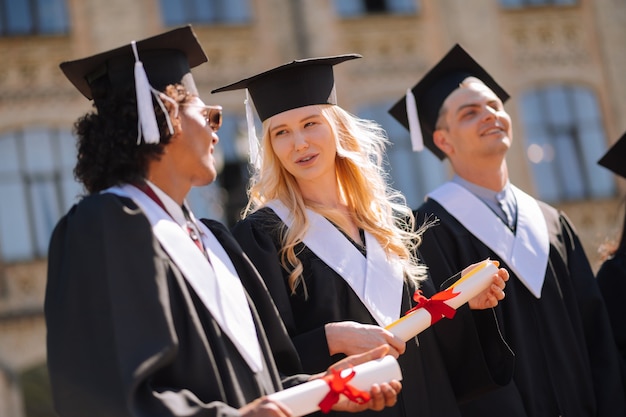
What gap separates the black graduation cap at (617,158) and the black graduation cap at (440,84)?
88 cm

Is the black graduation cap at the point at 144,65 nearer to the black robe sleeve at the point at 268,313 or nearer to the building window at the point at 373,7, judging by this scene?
the black robe sleeve at the point at 268,313

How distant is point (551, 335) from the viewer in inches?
187

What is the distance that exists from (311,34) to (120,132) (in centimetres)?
1346

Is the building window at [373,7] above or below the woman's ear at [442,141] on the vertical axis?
above

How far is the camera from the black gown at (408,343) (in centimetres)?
386

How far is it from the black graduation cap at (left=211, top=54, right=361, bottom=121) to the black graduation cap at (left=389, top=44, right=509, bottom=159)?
117 cm

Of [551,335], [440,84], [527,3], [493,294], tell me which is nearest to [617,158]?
[440,84]

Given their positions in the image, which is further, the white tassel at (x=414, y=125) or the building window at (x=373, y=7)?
the building window at (x=373, y=7)

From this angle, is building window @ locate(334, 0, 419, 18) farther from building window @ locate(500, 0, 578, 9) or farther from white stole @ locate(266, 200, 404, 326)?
white stole @ locate(266, 200, 404, 326)

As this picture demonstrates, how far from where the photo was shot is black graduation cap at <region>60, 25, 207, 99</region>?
3.35 m

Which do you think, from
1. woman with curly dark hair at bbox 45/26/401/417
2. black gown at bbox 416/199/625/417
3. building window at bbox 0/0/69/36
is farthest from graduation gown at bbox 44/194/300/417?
building window at bbox 0/0/69/36

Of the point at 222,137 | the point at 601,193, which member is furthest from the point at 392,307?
the point at 601,193

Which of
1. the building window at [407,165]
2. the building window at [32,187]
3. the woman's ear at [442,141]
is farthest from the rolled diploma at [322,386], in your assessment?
the building window at [407,165]

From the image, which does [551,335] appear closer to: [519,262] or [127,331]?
[519,262]
